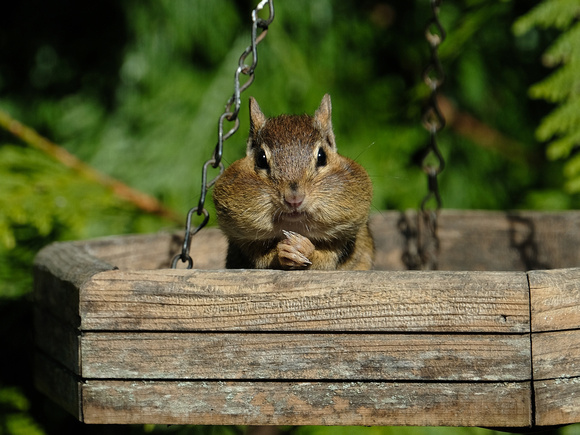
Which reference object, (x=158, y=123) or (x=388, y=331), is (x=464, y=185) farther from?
(x=388, y=331)

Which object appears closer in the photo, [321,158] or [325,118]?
[321,158]

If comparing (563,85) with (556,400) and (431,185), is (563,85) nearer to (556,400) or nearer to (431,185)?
(431,185)

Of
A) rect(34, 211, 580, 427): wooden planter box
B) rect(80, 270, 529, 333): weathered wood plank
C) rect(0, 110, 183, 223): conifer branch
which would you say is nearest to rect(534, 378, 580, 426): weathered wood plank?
rect(34, 211, 580, 427): wooden planter box

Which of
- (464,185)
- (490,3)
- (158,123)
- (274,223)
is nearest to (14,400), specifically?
(158,123)

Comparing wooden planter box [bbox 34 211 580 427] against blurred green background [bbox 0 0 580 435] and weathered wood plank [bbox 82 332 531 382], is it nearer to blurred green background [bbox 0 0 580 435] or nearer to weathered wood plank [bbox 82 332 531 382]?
weathered wood plank [bbox 82 332 531 382]

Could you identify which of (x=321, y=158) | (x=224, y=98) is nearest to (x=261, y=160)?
(x=321, y=158)

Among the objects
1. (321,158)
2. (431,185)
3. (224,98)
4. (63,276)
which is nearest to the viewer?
(63,276)
